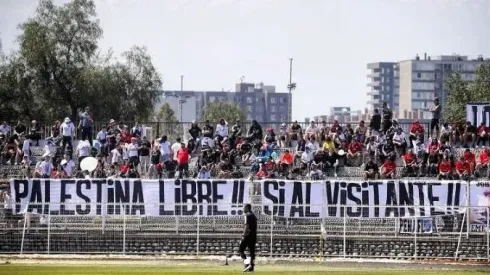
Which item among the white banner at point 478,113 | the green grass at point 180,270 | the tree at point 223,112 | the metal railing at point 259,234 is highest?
the tree at point 223,112

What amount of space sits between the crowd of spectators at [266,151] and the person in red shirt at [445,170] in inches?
0.4

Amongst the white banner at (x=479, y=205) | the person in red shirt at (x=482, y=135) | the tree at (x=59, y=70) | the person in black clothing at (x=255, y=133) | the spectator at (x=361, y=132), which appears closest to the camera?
the white banner at (x=479, y=205)

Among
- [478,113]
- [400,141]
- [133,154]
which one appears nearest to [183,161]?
[133,154]

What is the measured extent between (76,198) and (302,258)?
8653mm

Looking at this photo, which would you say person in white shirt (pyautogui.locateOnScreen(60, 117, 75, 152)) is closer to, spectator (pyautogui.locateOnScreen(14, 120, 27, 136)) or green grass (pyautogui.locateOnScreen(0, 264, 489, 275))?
spectator (pyautogui.locateOnScreen(14, 120, 27, 136))

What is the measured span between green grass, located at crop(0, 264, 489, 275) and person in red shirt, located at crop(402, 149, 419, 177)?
10.8 m

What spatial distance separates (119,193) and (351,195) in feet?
26.2

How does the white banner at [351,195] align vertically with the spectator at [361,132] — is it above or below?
below

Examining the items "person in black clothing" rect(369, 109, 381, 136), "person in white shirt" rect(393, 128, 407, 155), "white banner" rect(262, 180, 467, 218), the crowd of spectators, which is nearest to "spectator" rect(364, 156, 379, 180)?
the crowd of spectators

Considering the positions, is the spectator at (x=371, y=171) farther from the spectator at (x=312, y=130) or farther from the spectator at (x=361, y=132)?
the spectator at (x=312, y=130)

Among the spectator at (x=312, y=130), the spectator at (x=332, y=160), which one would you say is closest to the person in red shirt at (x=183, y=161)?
the spectator at (x=312, y=130)

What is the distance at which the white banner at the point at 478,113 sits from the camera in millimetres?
56438

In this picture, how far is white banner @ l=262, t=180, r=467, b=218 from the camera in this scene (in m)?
45.2

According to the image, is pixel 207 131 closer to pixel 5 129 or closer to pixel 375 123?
pixel 375 123
